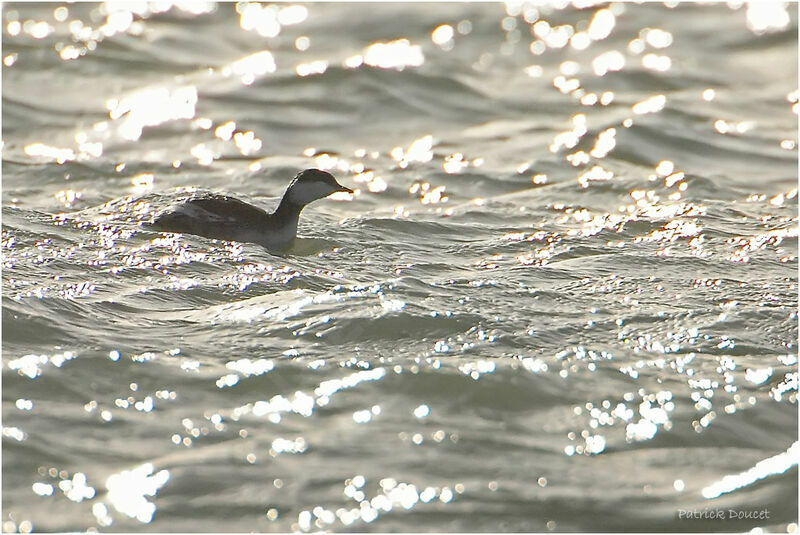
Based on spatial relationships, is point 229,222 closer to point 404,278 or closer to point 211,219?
point 211,219

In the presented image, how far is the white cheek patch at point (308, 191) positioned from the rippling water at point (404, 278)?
1.05ft

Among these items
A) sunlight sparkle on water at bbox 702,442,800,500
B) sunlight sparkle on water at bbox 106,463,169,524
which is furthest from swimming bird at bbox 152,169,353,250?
sunlight sparkle on water at bbox 702,442,800,500

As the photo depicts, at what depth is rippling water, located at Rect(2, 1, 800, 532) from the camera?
227 inches

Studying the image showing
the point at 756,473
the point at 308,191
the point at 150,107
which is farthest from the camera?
the point at 150,107

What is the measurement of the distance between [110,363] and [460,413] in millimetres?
2047

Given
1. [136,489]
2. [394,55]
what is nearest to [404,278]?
[136,489]

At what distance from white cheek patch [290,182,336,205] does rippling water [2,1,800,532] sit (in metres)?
0.32

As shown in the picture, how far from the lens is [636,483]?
581 centimetres

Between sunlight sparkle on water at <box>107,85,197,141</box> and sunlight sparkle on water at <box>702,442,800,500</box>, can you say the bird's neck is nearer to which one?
sunlight sparkle on water at <box>107,85,197,141</box>

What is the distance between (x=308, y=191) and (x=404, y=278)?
1733 millimetres

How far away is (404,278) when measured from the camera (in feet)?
28.0

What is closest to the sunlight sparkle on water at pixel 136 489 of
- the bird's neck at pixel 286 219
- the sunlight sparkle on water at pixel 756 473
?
the sunlight sparkle on water at pixel 756 473

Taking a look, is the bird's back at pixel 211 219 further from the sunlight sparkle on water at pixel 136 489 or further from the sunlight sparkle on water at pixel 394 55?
the sunlight sparkle on water at pixel 394 55

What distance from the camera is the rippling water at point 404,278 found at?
5.76m
